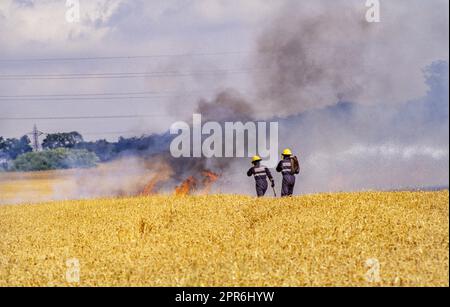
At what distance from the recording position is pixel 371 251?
16531mm

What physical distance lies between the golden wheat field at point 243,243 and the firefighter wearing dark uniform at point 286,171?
2.13 metres

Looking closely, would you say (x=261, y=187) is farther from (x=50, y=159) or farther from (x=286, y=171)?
(x=50, y=159)

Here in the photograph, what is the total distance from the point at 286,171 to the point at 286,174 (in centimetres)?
12

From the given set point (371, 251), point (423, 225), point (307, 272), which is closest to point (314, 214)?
point (423, 225)

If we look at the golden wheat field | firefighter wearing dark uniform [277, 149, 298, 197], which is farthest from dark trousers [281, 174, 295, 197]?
the golden wheat field

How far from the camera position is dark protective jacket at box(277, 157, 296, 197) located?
27719 millimetres

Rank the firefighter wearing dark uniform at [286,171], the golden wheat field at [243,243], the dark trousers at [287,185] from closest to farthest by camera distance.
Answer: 1. the golden wheat field at [243,243]
2. the firefighter wearing dark uniform at [286,171]
3. the dark trousers at [287,185]

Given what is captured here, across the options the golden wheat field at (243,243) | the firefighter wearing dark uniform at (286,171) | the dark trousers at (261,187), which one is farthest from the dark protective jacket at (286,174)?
the golden wheat field at (243,243)

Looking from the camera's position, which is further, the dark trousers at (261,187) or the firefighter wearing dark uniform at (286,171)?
the dark trousers at (261,187)

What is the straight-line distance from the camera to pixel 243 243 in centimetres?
1805

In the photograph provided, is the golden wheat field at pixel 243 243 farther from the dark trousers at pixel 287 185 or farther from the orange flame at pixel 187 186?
the orange flame at pixel 187 186

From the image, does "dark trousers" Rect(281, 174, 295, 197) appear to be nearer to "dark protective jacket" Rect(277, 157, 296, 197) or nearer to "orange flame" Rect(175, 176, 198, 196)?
"dark protective jacket" Rect(277, 157, 296, 197)

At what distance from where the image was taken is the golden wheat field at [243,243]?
14.6m
